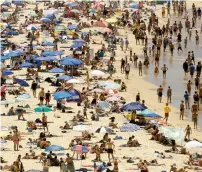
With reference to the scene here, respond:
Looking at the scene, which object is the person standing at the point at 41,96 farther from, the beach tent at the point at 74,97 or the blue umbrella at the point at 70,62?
the blue umbrella at the point at 70,62

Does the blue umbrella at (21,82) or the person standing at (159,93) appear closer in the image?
the blue umbrella at (21,82)

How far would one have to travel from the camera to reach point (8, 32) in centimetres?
4853

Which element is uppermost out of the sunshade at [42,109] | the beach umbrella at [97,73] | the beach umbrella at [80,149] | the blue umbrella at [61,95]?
the blue umbrella at [61,95]

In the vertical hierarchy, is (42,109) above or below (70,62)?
below

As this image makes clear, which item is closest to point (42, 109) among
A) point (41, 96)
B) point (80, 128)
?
point (41, 96)

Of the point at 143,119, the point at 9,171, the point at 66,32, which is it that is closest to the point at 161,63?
the point at 66,32

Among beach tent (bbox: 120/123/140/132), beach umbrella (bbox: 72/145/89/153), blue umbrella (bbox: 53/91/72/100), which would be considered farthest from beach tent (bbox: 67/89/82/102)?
beach umbrella (bbox: 72/145/89/153)

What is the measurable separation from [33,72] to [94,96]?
6.18 m

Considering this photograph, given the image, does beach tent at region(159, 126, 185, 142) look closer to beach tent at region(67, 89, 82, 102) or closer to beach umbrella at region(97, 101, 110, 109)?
beach umbrella at region(97, 101, 110, 109)

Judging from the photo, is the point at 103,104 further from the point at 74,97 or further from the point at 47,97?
the point at 47,97

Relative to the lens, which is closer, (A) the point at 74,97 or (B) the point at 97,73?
(A) the point at 74,97

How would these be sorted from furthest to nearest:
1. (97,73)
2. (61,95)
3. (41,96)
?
1. (97,73)
2. (41,96)
3. (61,95)

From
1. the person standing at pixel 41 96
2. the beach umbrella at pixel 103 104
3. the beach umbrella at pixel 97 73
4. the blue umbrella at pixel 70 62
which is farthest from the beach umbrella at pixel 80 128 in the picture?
the blue umbrella at pixel 70 62

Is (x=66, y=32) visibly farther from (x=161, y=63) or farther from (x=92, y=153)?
(x=92, y=153)
